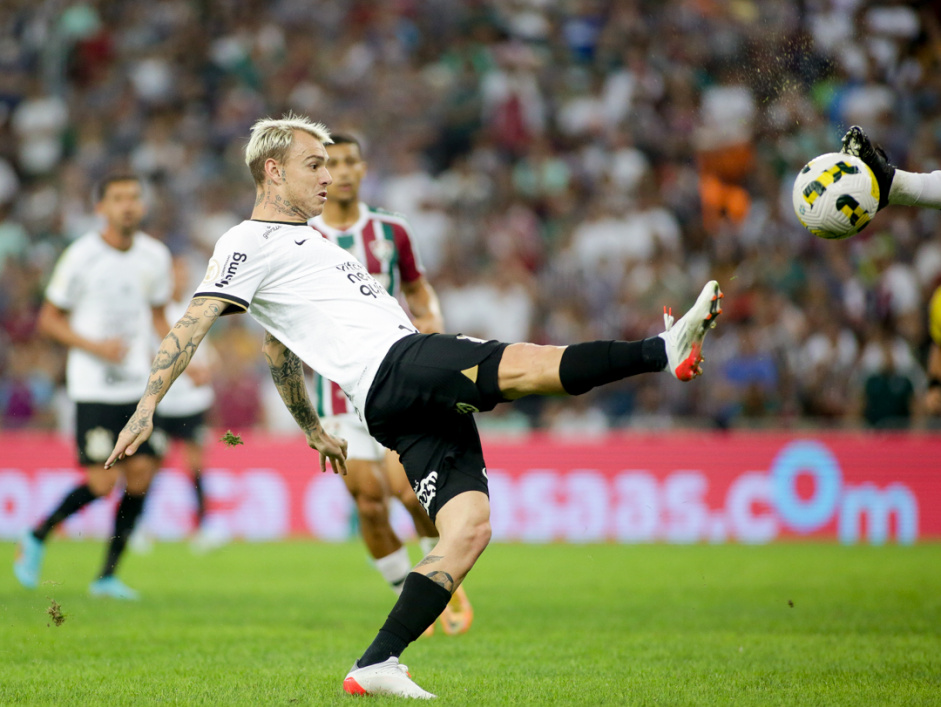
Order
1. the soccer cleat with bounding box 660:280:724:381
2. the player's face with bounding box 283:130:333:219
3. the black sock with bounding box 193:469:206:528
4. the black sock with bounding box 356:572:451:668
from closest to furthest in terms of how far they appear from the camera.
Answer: the soccer cleat with bounding box 660:280:724:381, the black sock with bounding box 356:572:451:668, the player's face with bounding box 283:130:333:219, the black sock with bounding box 193:469:206:528

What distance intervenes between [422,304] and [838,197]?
9.99 feet

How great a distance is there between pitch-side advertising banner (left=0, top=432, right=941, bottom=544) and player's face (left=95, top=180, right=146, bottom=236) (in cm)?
489

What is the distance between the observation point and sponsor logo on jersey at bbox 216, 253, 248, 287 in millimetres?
4836

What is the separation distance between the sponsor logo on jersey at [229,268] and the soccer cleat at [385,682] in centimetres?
171

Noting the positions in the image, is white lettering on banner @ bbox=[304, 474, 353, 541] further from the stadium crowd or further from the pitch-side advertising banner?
the stadium crowd

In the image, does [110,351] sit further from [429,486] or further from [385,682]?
[385,682]

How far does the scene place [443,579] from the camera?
15.8ft

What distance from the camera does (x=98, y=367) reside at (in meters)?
8.85

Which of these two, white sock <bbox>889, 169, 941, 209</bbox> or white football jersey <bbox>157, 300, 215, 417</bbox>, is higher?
white sock <bbox>889, 169, 941, 209</bbox>

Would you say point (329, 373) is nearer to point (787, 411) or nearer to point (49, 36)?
point (787, 411)

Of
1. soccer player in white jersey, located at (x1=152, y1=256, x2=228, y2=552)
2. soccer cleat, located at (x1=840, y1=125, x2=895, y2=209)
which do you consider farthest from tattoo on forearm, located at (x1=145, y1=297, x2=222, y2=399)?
soccer player in white jersey, located at (x1=152, y1=256, x2=228, y2=552)

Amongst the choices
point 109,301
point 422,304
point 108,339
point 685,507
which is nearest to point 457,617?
point 422,304

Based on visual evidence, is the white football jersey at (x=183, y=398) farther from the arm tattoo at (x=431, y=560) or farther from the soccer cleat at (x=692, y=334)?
the soccer cleat at (x=692, y=334)

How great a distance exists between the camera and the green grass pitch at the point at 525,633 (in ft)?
16.5
